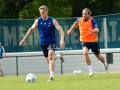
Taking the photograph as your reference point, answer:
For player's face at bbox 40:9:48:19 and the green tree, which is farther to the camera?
the green tree

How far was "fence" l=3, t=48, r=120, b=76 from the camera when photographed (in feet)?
90.6

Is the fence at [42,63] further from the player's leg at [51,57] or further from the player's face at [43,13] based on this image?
the player's face at [43,13]

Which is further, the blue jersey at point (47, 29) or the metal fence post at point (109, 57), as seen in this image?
the metal fence post at point (109, 57)

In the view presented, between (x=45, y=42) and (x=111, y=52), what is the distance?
11660 millimetres

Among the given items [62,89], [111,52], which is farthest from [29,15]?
[62,89]

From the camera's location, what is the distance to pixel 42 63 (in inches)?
1153

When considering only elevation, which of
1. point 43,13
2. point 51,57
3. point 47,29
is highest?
point 43,13

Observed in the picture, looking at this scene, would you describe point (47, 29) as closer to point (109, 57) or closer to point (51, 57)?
point (51, 57)

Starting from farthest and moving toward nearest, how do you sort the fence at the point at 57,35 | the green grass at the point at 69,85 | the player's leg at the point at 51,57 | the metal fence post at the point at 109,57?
1. the metal fence post at the point at 109,57
2. the fence at the point at 57,35
3. the player's leg at the point at 51,57
4. the green grass at the point at 69,85

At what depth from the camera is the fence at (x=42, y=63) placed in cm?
2761

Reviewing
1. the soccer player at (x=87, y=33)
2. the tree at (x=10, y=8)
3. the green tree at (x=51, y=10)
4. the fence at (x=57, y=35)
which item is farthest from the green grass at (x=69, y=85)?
the green tree at (x=51, y=10)

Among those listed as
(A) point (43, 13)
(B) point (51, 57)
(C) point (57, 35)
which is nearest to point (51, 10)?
(C) point (57, 35)

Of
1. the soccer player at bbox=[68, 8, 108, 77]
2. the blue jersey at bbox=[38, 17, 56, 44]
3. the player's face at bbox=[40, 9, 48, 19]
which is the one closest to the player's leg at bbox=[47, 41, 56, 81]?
the blue jersey at bbox=[38, 17, 56, 44]

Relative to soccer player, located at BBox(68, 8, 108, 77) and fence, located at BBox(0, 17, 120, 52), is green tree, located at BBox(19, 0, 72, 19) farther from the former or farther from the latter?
soccer player, located at BBox(68, 8, 108, 77)
